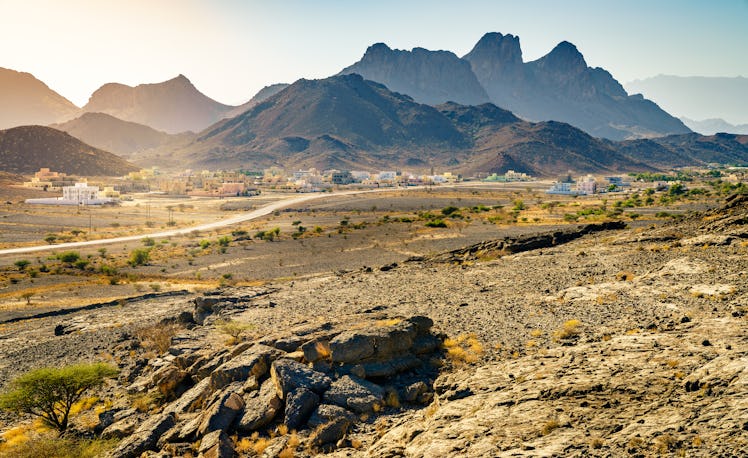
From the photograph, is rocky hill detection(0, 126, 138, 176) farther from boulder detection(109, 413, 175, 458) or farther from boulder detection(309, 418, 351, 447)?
boulder detection(309, 418, 351, 447)

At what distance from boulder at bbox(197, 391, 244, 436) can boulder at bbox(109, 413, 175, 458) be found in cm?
143

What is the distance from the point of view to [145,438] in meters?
11.9

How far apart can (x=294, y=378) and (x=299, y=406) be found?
90 cm

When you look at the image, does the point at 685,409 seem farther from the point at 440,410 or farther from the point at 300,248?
the point at 300,248

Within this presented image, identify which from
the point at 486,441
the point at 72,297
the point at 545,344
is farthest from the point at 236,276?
the point at 486,441

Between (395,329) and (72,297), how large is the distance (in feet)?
105

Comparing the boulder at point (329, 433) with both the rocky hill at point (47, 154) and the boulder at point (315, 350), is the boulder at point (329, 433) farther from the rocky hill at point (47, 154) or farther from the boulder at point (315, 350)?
the rocky hill at point (47, 154)

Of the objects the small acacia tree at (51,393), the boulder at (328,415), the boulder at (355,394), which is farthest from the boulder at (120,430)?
the boulder at (355,394)

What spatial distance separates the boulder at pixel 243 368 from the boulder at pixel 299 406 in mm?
2110

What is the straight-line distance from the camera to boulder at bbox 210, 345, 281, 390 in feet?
42.8

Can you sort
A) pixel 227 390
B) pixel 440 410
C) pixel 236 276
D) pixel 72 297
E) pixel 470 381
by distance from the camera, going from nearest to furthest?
1. pixel 440 410
2. pixel 470 381
3. pixel 227 390
4. pixel 72 297
5. pixel 236 276

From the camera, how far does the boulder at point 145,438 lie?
11.6 m

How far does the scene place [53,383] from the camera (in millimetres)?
15414

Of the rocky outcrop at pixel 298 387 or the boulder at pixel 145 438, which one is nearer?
the rocky outcrop at pixel 298 387
